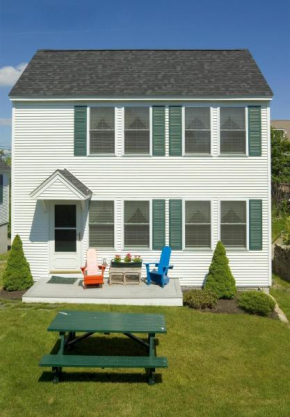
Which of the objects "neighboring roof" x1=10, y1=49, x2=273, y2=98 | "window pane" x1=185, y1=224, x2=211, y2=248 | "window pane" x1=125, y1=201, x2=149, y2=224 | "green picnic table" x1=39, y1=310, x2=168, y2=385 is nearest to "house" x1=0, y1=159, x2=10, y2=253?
"neighboring roof" x1=10, y1=49, x2=273, y2=98

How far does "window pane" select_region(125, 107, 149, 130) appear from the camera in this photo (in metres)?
11.5

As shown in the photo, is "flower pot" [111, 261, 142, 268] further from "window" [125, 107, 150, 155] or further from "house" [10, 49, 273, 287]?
"window" [125, 107, 150, 155]

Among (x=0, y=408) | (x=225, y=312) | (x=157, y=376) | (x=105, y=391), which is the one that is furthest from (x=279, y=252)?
(x=0, y=408)

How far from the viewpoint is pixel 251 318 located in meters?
9.17

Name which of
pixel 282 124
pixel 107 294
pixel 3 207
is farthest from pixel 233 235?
pixel 282 124

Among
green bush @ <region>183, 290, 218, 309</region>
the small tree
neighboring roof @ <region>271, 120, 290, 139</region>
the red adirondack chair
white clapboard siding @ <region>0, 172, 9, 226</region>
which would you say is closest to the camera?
green bush @ <region>183, 290, 218, 309</region>

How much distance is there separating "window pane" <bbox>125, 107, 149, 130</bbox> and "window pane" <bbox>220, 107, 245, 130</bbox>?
2.28 m

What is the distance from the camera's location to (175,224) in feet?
37.5

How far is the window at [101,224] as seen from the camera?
→ 1155 centimetres

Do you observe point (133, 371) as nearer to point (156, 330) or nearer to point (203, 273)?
point (156, 330)

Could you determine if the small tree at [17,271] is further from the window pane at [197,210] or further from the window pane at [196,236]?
the window pane at [197,210]

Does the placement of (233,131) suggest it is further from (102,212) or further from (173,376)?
(173,376)

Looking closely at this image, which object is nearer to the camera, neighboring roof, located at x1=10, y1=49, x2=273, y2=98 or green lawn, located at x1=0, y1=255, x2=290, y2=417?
green lawn, located at x1=0, y1=255, x2=290, y2=417

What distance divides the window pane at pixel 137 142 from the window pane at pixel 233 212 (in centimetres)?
289
